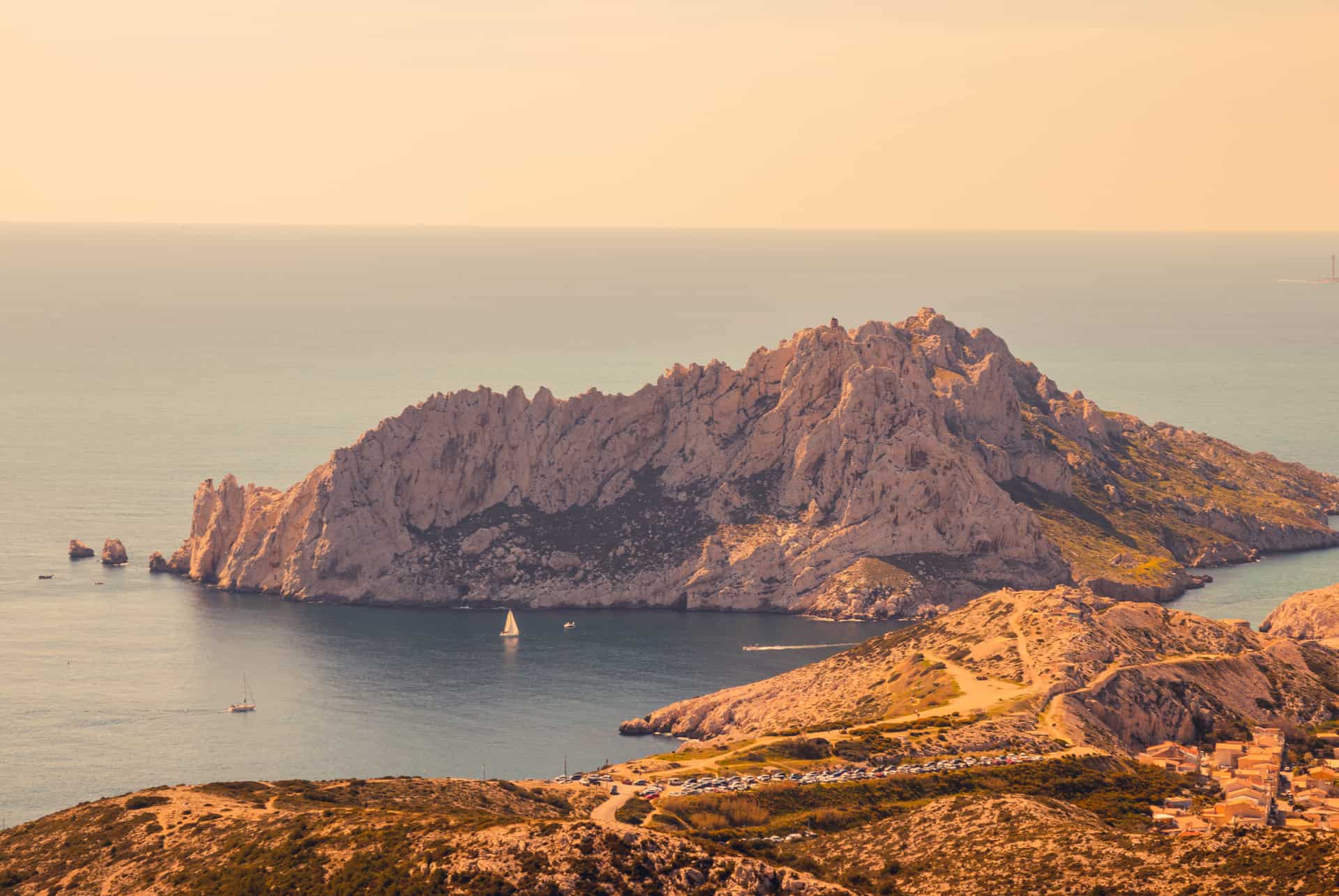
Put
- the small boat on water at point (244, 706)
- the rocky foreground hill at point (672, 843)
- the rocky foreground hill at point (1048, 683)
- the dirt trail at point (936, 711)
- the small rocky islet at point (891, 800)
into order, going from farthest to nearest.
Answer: the small boat on water at point (244, 706), the rocky foreground hill at point (1048, 683), the dirt trail at point (936, 711), the small rocky islet at point (891, 800), the rocky foreground hill at point (672, 843)

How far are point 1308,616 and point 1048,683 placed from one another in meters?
45.8

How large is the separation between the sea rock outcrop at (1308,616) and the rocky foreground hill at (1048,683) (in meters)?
12.2

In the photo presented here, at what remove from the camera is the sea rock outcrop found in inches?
7446

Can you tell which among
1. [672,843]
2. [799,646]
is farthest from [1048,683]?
[672,843]

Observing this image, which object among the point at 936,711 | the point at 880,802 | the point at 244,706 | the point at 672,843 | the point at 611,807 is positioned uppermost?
the point at 936,711

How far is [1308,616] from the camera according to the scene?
627ft

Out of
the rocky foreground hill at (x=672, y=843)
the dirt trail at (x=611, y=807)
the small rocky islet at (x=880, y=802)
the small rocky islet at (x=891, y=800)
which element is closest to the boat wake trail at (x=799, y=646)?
the small rocky islet at (x=880, y=802)

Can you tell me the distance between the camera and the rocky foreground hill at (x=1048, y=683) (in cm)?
15325

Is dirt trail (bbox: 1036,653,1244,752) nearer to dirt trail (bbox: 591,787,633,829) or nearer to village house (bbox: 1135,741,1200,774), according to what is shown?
village house (bbox: 1135,741,1200,774)

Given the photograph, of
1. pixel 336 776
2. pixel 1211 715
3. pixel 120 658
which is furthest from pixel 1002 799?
pixel 120 658

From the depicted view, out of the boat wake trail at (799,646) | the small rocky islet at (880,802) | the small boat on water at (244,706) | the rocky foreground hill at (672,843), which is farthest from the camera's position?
the boat wake trail at (799,646)

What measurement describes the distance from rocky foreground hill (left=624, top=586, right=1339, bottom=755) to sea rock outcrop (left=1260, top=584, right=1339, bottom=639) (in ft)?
40.0

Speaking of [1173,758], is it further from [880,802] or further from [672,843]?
[672,843]

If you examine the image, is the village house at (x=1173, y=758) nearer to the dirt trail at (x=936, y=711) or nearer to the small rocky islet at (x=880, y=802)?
the small rocky islet at (x=880, y=802)
